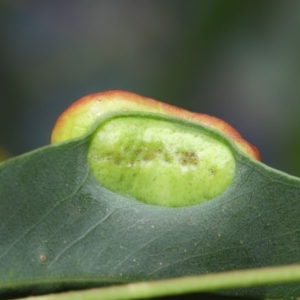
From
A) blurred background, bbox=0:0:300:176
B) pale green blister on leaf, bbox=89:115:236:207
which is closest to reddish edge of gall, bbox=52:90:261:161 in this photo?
pale green blister on leaf, bbox=89:115:236:207

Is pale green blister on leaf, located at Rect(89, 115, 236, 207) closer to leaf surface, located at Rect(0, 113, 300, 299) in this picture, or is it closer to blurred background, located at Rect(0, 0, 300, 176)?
leaf surface, located at Rect(0, 113, 300, 299)

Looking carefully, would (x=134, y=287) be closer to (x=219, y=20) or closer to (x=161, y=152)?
(x=161, y=152)

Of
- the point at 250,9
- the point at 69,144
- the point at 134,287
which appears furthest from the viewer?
the point at 250,9

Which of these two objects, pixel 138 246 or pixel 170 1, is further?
pixel 170 1

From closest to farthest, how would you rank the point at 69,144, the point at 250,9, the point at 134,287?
the point at 134,287 → the point at 69,144 → the point at 250,9

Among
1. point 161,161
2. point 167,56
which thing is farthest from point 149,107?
point 167,56

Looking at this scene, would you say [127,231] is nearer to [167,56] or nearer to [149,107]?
[149,107]

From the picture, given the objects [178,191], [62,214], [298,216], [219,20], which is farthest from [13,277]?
[219,20]
